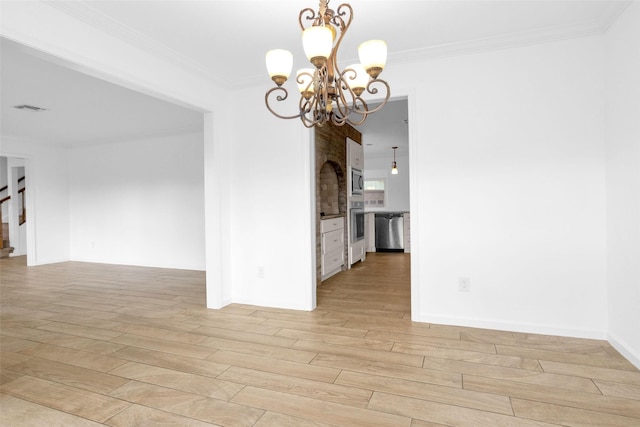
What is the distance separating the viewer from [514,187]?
2.90m

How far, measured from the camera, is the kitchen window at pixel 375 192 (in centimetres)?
973

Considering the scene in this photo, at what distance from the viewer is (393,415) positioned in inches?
70.7

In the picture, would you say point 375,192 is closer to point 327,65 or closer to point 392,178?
point 392,178

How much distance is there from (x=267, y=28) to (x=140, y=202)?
16.8 feet

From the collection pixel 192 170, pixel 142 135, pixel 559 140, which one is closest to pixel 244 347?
pixel 559 140

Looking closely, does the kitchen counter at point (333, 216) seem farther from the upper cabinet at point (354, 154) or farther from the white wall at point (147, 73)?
the white wall at point (147, 73)

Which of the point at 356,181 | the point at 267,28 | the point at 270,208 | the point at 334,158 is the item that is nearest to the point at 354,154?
the point at 356,181

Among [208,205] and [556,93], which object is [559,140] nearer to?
[556,93]

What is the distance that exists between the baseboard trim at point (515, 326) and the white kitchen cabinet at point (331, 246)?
1.93 metres

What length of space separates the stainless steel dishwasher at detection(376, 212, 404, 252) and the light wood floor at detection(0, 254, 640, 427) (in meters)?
4.14

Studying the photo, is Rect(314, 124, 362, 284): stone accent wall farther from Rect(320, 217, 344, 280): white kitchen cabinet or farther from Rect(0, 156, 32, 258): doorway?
Rect(0, 156, 32, 258): doorway

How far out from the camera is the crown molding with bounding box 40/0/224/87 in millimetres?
2275

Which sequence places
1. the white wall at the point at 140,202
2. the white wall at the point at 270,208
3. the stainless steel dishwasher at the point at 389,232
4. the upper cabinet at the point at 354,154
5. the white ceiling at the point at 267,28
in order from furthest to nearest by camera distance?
the stainless steel dishwasher at the point at 389,232 → the white wall at the point at 140,202 → the upper cabinet at the point at 354,154 → the white wall at the point at 270,208 → the white ceiling at the point at 267,28

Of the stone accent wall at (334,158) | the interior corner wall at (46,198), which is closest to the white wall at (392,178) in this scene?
the stone accent wall at (334,158)
